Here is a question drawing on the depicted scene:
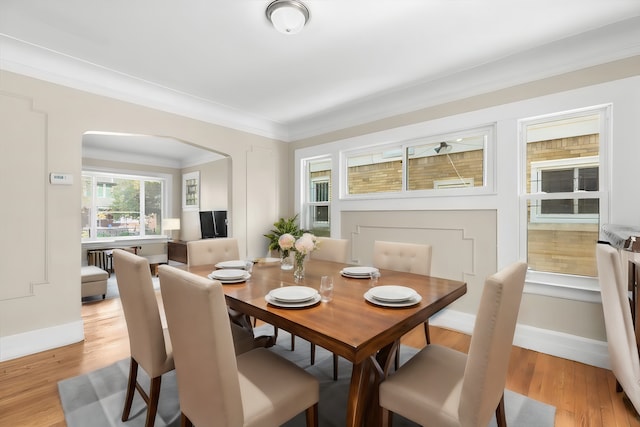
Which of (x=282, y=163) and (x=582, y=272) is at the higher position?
(x=282, y=163)

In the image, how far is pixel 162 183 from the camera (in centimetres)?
697

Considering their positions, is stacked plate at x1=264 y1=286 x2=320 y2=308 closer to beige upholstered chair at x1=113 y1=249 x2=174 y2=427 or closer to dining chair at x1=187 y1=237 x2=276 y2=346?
beige upholstered chair at x1=113 y1=249 x2=174 y2=427

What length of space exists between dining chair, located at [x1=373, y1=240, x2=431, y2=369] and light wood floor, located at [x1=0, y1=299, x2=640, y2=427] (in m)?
0.72

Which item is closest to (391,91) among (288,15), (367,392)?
(288,15)

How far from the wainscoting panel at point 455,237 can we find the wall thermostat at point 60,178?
10.2 feet

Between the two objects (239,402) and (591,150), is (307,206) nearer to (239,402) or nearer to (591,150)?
(591,150)

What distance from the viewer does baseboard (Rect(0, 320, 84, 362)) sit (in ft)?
7.89

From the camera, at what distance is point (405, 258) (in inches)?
93.6

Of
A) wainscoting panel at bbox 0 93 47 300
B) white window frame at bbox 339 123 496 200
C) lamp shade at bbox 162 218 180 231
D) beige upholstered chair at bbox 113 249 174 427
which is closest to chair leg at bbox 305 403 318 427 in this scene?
beige upholstered chair at bbox 113 249 174 427

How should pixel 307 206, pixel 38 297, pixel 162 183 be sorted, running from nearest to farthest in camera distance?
pixel 38 297, pixel 307 206, pixel 162 183

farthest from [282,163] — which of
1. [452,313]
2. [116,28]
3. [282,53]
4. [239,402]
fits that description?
[239,402]

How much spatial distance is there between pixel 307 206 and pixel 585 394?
3497mm

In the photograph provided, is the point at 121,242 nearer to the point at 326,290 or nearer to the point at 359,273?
the point at 359,273

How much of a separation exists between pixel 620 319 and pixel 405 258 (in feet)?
4.10
